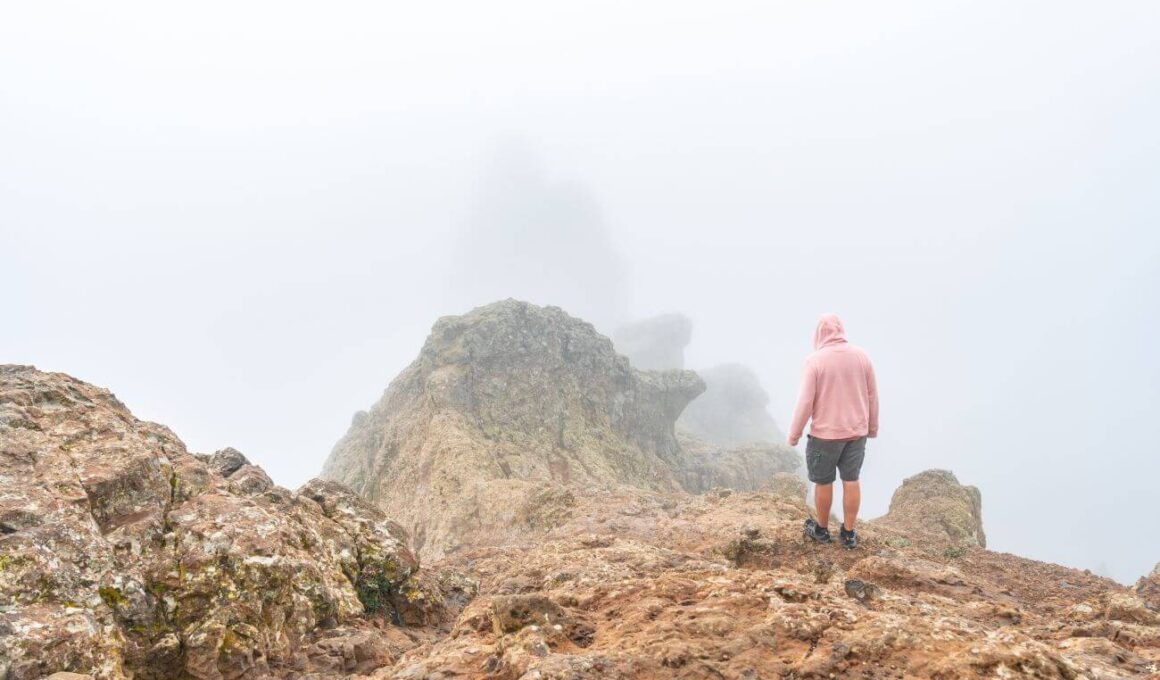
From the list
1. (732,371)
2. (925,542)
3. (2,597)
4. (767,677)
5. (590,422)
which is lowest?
(2,597)

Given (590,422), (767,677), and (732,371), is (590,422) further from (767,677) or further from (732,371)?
(732,371)

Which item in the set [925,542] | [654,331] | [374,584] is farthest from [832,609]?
[654,331]

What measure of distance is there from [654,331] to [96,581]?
173 meters

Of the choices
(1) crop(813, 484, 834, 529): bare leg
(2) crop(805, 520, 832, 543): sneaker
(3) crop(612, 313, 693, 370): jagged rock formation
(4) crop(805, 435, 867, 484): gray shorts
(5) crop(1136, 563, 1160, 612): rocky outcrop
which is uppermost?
(3) crop(612, 313, 693, 370): jagged rock formation

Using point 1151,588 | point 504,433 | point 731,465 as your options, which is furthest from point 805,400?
point 731,465

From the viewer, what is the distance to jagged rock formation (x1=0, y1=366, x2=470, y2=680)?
604 cm

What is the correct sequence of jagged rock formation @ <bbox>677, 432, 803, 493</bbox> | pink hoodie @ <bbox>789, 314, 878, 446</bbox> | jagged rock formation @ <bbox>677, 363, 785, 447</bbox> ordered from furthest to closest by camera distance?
jagged rock formation @ <bbox>677, 363, 785, 447</bbox> < jagged rock formation @ <bbox>677, 432, 803, 493</bbox> < pink hoodie @ <bbox>789, 314, 878, 446</bbox>

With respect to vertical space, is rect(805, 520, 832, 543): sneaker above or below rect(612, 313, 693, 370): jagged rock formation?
below

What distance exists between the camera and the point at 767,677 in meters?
4.88

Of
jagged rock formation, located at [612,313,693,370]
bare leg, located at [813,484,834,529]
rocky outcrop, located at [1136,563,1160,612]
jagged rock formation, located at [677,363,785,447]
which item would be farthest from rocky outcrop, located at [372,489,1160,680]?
jagged rock formation, located at [612,313,693,370]

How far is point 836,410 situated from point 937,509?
58.1ft

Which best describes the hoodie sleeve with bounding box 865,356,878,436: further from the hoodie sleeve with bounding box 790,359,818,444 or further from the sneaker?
the sneaker

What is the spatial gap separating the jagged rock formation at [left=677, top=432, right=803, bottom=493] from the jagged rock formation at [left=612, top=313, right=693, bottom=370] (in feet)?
334

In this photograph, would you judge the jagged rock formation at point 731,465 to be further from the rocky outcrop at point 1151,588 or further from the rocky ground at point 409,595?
Answer: the rocky outcrop at point 1151,588
